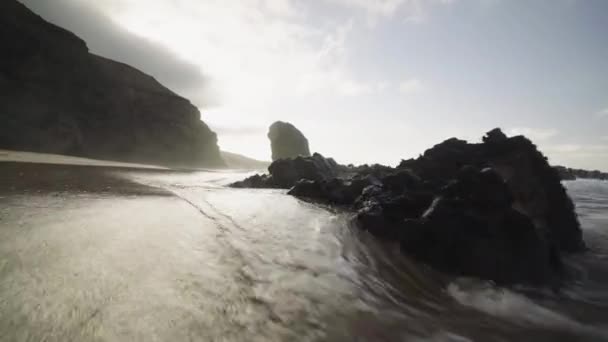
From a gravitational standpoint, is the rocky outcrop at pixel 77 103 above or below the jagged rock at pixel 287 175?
above

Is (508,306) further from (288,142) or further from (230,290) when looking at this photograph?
(288,142)

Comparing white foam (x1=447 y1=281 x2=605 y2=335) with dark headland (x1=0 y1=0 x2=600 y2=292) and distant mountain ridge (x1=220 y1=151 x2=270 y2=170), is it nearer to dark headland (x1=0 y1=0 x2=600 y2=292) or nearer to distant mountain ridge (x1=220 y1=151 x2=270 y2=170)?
dark headland (x1=0 y1=0 x2=600 y2=292)

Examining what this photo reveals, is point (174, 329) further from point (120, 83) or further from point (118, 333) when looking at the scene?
point (120, 83)

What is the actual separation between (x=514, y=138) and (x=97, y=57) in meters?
52.8

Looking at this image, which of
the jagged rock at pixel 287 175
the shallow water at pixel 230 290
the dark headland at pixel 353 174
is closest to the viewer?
the shallow water at pixel 230 290

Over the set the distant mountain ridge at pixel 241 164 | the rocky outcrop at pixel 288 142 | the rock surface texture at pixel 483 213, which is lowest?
the rock surface texture at pixel 483 213

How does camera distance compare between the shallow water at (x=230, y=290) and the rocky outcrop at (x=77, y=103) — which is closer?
the shallow water at (x=230, y=290)

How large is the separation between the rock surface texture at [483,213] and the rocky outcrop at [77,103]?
1403 inches

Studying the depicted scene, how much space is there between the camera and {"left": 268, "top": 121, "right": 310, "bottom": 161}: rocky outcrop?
55.8m

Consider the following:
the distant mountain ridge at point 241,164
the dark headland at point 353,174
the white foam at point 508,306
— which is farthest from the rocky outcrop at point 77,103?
the white foam at point 508,306

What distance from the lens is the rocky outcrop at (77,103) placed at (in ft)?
87.7

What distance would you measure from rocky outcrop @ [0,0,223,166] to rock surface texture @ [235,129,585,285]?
35.6m

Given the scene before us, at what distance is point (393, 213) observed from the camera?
19.8ft

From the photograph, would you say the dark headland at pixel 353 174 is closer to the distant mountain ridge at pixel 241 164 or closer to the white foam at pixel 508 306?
the white foam at pixel 508 306
